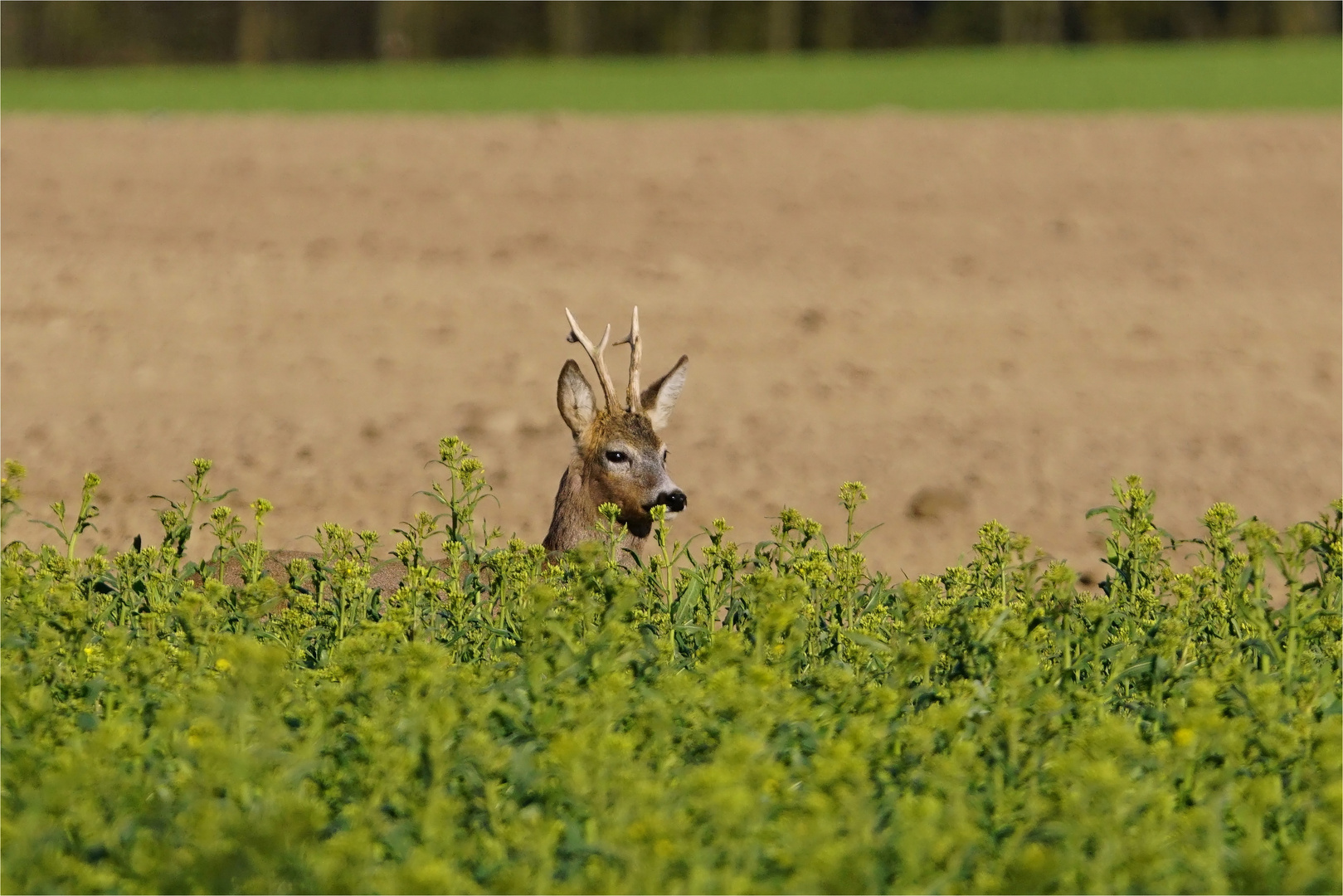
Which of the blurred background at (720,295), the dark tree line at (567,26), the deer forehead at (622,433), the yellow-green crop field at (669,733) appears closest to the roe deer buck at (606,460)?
the deer forehead at (622,433)

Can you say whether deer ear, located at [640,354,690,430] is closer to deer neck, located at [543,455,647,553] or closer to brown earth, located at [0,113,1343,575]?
deer neck, located at [543,455,647,553]

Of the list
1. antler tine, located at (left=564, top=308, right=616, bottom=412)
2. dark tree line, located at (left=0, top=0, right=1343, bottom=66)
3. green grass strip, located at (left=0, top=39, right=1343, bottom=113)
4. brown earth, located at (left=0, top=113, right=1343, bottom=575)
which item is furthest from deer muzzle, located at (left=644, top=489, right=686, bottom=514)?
dark tree line, located at (left=0, top=0, right=1343, bottom=66)

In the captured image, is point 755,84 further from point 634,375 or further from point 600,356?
point 600,356

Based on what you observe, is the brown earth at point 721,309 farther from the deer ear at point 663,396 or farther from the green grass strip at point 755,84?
the green grass strip at point 755,84

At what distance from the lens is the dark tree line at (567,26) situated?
4659cm

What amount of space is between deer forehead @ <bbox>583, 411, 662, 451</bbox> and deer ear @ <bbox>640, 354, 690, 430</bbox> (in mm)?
160

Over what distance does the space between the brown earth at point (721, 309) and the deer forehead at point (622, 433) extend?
830 millimetres

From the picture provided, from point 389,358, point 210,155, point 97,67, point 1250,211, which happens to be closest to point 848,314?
point 389,358

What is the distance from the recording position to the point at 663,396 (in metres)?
8.36

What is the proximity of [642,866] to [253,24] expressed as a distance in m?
46.3

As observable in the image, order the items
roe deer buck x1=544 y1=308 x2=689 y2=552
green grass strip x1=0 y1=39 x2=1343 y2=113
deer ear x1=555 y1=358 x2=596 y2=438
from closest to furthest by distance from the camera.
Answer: roe deer buck x1=544 y1=308 x2=689 y2=552 < deer ear x1=555 y1=358 x2=596 y2=438 < green grass strip x1=0 y1=39 x2=1343 y2=113

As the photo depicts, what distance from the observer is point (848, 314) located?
1438 cm

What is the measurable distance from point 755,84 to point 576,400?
88.1 ft

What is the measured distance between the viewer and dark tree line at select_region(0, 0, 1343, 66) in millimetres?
46594
